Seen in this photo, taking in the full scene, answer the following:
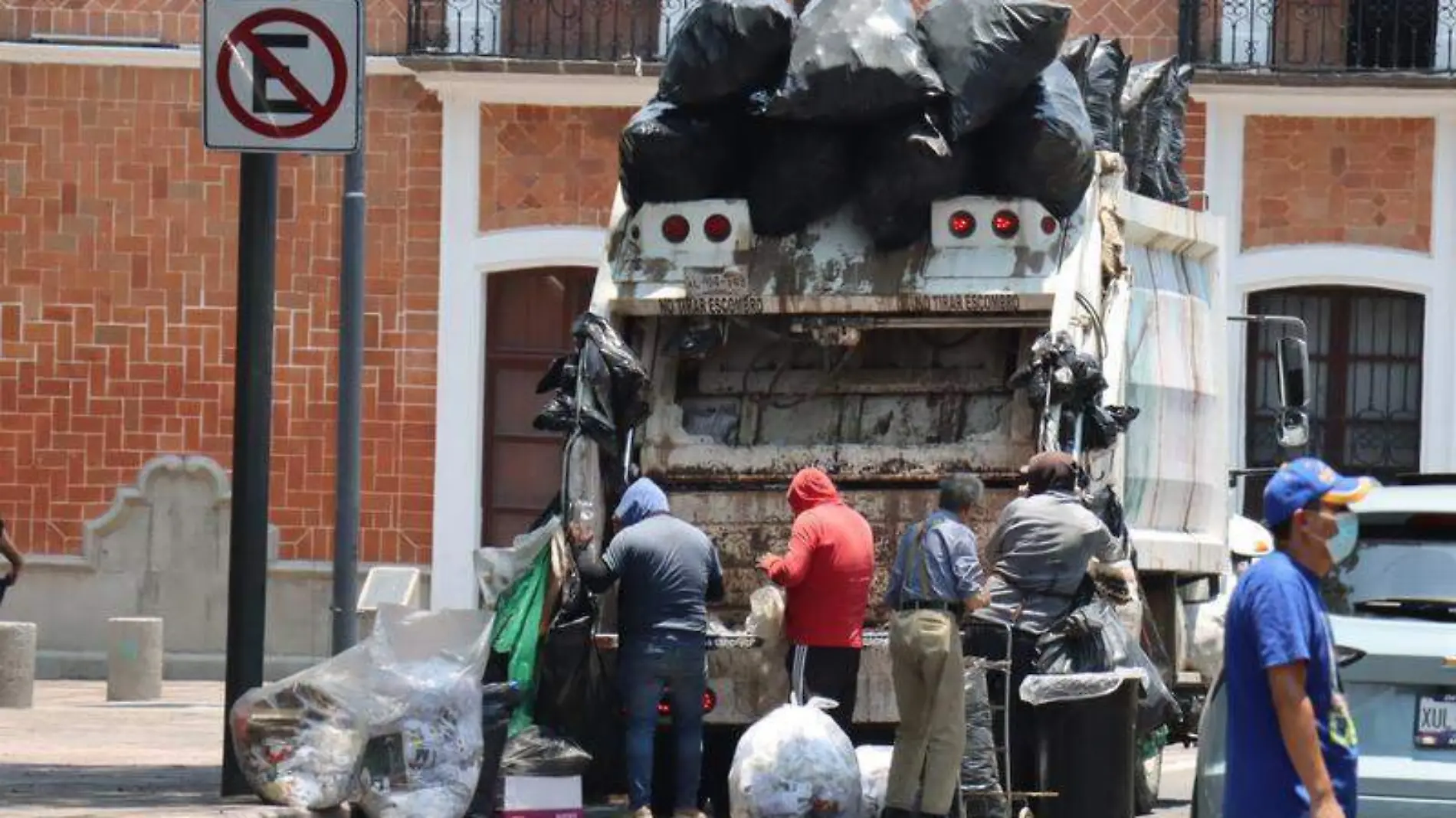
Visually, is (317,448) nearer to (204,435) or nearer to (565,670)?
(204,435)

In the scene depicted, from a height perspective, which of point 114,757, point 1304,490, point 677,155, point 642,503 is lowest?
point 114,757

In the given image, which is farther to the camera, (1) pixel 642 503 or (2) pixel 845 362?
(2) pixel 845 362

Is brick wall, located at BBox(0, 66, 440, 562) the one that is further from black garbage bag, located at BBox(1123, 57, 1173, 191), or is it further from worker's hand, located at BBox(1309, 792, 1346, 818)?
worker's hand, located at BBox(1309, 792, 1346, 818)

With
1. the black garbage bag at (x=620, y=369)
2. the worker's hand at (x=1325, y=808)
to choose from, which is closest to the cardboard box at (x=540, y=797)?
the black garbage bag at (x=620, y=369)

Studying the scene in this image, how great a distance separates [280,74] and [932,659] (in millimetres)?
3150

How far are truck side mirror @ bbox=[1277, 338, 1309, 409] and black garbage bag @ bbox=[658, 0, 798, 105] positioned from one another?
3.16 meters

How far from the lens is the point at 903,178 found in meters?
12.9

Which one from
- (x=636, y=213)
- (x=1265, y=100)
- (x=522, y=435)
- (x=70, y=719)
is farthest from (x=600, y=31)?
(x=636, y=213)

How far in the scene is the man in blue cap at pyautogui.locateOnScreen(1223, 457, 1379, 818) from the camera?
737cm

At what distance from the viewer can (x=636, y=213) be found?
13.4 meters

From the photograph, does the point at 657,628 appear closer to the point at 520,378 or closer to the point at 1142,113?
the point at 1142,113

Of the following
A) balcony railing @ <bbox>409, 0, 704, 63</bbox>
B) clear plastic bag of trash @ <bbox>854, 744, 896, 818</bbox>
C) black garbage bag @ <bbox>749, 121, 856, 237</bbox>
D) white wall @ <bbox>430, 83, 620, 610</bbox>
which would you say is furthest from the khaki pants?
balcony railing @ <bbox>409, 0, 704, 63</bbox>

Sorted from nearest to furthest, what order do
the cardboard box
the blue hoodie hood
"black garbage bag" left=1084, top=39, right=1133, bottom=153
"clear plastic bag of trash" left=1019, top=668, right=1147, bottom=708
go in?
1. "clear plastic bag of trash" left=1019, top=668, right=1147, bottom=708
2. the cardboard box
3. the blue hoodie hood
4. "black garbage bag" left=1084, top=39, right=1133, bottom=153

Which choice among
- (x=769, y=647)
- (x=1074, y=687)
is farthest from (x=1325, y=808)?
(x=769, y=647)
